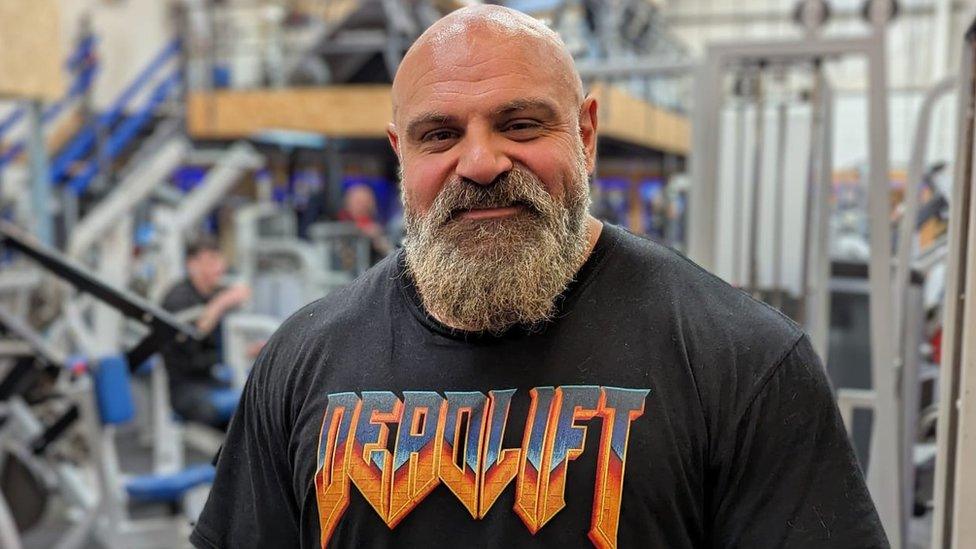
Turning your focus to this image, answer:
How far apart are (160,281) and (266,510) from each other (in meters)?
5.02

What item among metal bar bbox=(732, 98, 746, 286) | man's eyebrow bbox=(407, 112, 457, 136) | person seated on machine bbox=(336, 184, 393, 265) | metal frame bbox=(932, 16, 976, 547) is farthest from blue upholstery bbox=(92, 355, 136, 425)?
person seated on machine bbox=(336, 184, 393, 265)

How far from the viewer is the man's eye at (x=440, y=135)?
1098 millimetres

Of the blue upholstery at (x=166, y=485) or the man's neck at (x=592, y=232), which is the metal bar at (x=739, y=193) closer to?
the man's neck at (x=592, y=232)

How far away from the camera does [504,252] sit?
3.64ft

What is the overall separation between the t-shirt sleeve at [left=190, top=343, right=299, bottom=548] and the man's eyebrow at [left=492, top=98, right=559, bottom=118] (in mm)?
472

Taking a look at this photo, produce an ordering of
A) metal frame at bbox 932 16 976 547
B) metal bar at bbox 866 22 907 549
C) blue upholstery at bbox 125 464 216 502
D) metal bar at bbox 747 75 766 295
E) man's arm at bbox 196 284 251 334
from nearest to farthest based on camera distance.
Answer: metal frame at bbox 932 16 976 547
metal bar at bbox 866 22 907 549
metal bar at bbox 747 75 766 295
blue upholstery at bbox 125 464 216 502
man's arm at bbox 196 284 251 334

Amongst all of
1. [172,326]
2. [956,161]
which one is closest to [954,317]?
[956,161]

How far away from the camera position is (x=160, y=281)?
5844 mm

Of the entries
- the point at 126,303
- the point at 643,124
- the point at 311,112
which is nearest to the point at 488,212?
the point at 126,303

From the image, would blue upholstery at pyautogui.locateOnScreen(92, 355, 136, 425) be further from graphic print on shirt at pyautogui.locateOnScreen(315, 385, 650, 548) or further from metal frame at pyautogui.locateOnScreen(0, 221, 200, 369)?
graphic print on shirt at pyautogui.locateOnScreen(315, 385, 650, 548)

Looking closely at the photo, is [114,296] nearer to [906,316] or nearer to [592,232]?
[592,232]

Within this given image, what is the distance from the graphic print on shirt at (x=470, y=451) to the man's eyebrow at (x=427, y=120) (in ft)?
1.08

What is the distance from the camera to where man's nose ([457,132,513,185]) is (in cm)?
106

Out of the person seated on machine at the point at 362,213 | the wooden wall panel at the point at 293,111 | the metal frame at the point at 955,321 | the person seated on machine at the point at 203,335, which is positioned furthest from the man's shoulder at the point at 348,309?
the wooden wall panel at the point at 293,111
